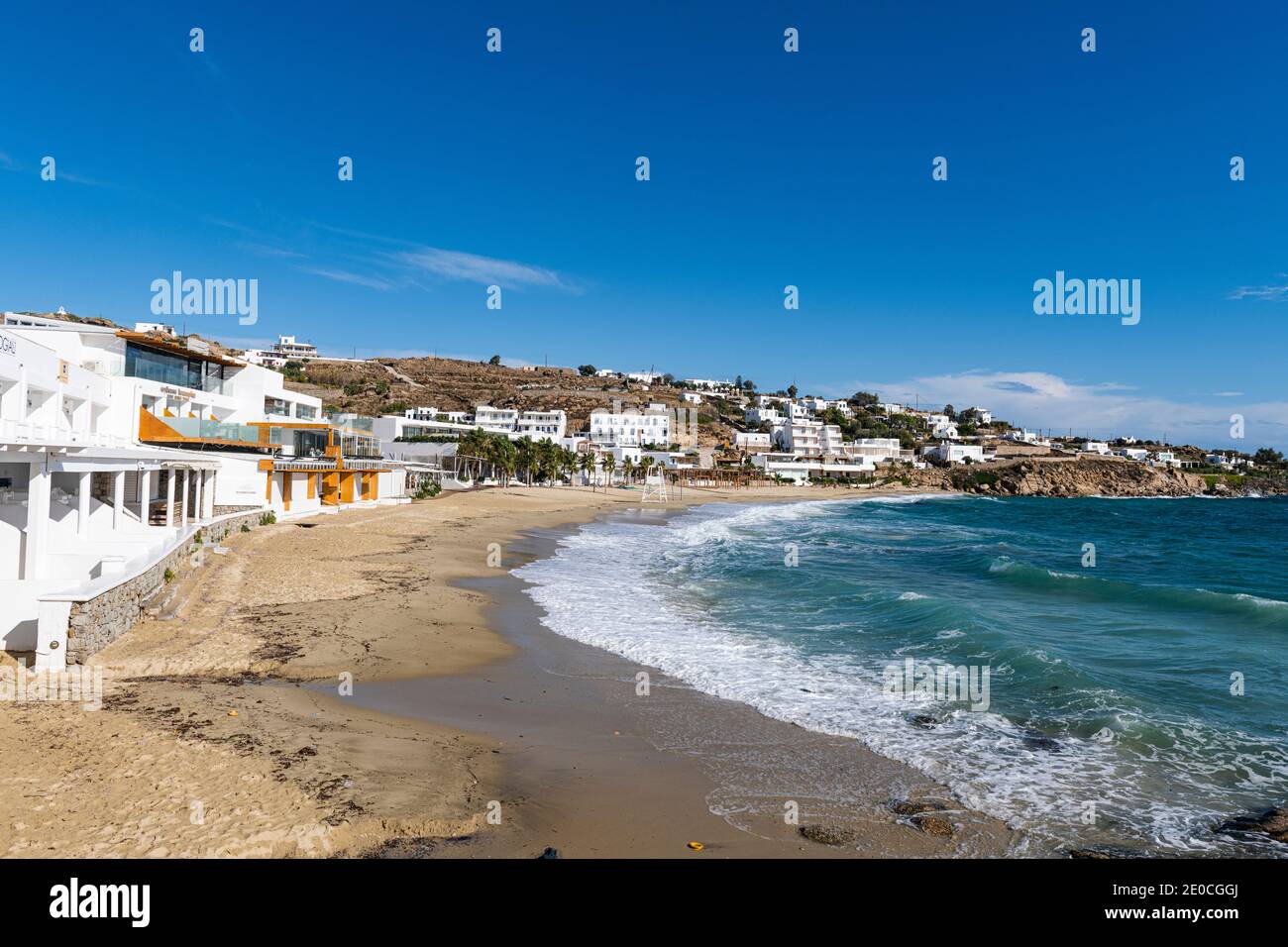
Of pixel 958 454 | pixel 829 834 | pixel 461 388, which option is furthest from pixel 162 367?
pixel 958 454

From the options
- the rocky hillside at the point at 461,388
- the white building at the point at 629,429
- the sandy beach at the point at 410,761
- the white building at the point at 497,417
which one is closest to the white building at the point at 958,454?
the rocky hillside at the point at 461,388

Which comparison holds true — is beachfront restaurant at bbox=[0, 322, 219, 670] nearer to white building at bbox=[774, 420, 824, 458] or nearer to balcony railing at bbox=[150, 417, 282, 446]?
balcony railing at bbox=[150, 417, 282, 446]

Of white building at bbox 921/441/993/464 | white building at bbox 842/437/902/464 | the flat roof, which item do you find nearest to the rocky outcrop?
the flat roof

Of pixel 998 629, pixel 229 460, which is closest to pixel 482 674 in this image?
pixel 998 629

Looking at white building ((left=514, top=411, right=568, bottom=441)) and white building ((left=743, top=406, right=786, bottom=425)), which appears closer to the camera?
white building ((left=514, top=411, right=568, bottom=441))

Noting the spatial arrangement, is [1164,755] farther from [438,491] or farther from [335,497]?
[438,491]

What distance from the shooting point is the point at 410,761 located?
868 centimetres

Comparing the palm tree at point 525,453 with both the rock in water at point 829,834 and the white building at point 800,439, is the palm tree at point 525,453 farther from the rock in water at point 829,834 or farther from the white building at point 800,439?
the white building at point 800,439

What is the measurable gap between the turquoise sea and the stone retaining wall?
27.1 ft

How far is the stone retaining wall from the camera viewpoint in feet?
36.4

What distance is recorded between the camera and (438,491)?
5503cm

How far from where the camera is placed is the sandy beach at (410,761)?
6699mm

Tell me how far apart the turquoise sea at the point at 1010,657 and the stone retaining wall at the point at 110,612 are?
826 centimetres
